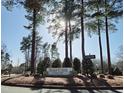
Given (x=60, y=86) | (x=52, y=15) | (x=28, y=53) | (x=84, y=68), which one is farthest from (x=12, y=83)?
(x=28, y=53)

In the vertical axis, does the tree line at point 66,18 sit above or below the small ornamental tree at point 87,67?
above

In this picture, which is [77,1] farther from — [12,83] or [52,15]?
[12,83]

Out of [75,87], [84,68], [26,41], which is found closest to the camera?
[75,87]

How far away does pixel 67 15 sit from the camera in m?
28.2

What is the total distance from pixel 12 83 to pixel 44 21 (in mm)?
15359

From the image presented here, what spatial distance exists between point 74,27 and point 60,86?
54.6ft

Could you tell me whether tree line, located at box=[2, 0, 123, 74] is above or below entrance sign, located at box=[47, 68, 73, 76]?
above

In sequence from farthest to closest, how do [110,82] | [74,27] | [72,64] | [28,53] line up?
[28,53], [74,27], [72,64], [110,82]

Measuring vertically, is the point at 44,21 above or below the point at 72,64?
above

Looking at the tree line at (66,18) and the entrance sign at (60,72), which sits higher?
the tree line at (66,18)

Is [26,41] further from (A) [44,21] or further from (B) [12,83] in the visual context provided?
(B) [12,83]

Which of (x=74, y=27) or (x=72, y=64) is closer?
(x=72, y=64)

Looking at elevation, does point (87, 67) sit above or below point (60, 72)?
above

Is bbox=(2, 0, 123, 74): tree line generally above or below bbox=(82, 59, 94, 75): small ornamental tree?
above
